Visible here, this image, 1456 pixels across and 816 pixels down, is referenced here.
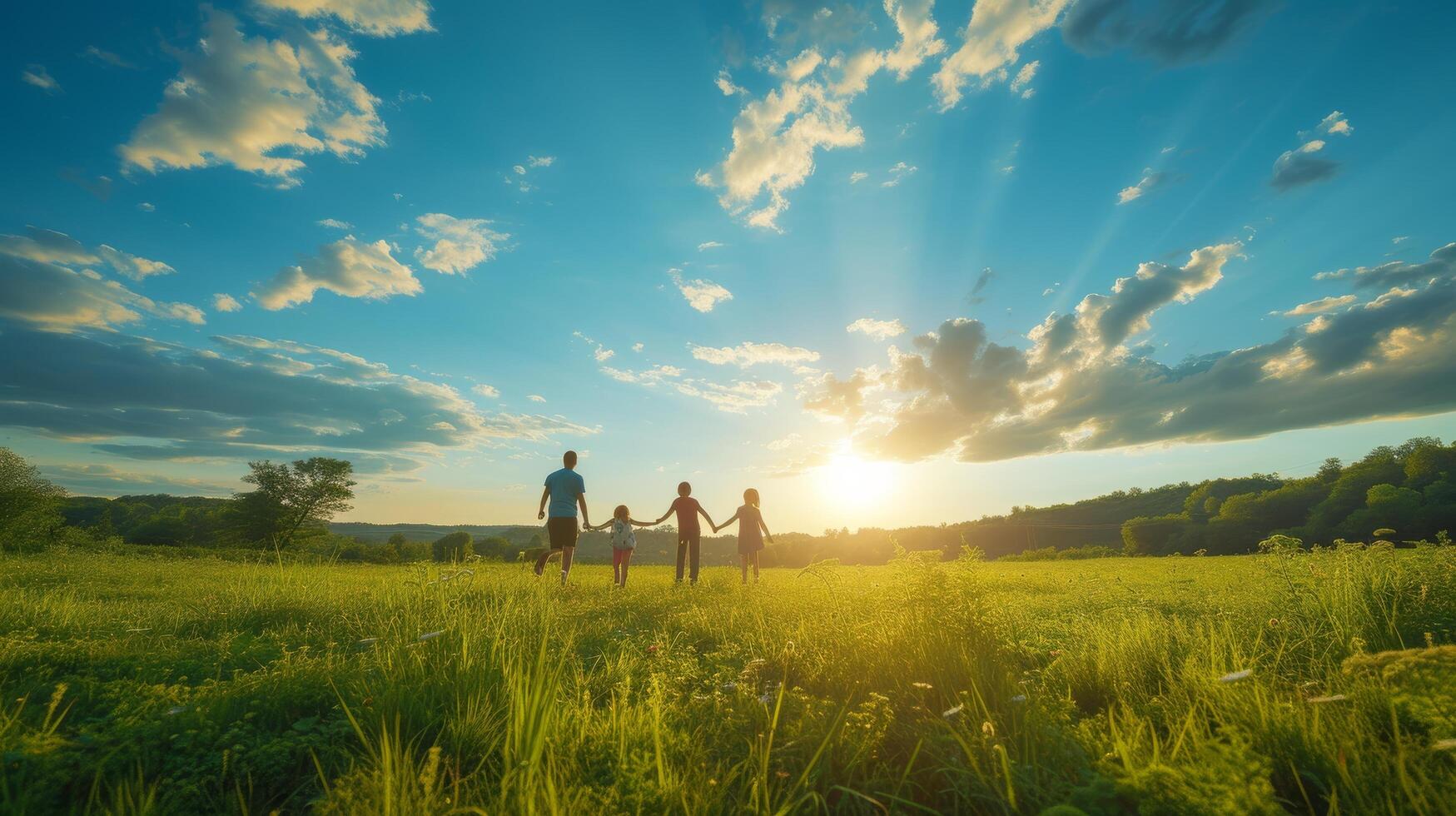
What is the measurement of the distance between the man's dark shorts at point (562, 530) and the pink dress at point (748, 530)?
4.36 m

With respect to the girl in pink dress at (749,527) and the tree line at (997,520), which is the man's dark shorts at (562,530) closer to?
the girl in pink dress at (749,527)

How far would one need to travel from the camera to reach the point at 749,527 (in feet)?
49.0

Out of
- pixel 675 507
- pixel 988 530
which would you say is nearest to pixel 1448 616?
pixel 675 507

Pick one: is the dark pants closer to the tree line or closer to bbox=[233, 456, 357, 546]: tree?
the tree line

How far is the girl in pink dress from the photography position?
1474 centimetres

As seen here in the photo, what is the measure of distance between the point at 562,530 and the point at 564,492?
2.75 ft

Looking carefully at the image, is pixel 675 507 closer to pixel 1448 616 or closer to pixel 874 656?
pixel 874 656

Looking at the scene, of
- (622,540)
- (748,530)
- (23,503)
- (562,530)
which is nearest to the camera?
(562,530)

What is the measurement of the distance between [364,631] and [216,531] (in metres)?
78.4

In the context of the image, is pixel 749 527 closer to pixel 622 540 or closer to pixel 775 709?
pixel 622 540

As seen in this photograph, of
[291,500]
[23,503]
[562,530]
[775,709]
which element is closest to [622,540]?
[562,530]

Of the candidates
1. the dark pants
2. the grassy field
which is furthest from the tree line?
the grassy field

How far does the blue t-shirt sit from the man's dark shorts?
0.18 ft

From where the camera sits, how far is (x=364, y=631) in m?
5.98
